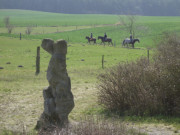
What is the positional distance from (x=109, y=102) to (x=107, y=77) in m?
0.93

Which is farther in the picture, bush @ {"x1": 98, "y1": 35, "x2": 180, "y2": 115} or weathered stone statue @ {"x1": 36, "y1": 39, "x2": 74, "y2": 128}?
bush @ {"x1": 98, "y1": 35, "x2": 180, "y2": 115}

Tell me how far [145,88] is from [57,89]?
3.37 metres

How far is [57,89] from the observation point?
9.50 meters

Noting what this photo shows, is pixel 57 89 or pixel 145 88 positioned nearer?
pixel 57 89

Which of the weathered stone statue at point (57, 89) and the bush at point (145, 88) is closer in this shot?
the weathered stone statue at point (57, 89)

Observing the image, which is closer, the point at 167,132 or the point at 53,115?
the point at 167,132

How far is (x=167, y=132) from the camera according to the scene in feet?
30.0

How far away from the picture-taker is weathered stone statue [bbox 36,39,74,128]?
9.33 m

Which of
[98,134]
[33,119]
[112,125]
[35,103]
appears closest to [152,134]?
[112,125]

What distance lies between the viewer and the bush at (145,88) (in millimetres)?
10945

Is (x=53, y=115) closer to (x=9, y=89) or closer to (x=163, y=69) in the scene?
(x=163, y=69)

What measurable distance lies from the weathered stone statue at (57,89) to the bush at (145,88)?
8.47 feet

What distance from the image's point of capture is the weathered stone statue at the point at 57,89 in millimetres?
9328

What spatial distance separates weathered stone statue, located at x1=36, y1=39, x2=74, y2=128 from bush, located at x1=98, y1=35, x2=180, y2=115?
8.47 feet
